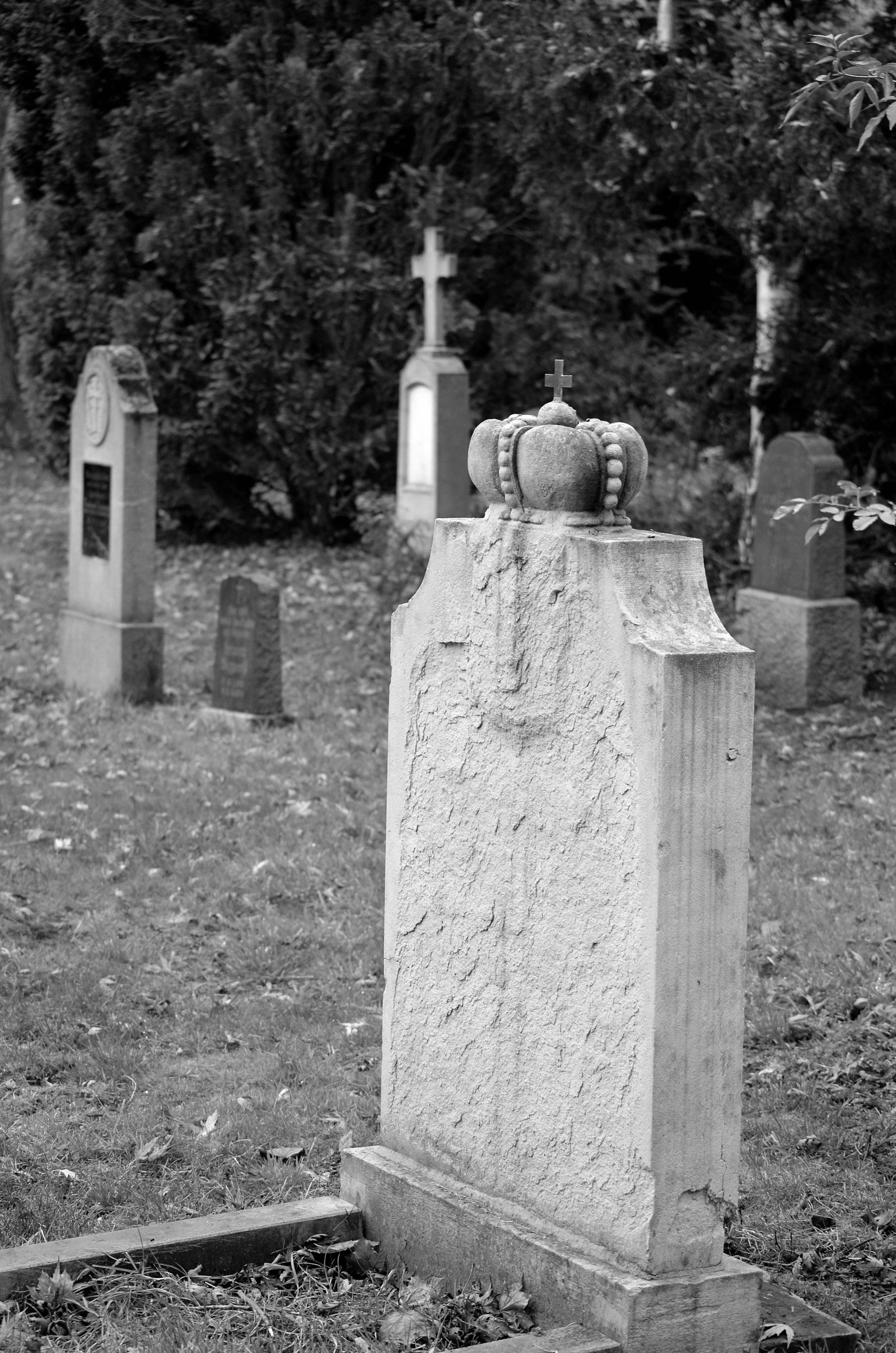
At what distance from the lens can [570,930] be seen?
3709 mm

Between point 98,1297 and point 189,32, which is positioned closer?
point 98,1297

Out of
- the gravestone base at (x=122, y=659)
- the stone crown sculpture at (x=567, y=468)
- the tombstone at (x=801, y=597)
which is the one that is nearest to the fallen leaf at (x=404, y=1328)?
the stone crown sculpture at (x=567, y=468)

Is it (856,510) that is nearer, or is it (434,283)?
(856,510)

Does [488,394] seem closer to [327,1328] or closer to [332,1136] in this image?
[332,1136]

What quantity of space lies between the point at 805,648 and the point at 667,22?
4808mm

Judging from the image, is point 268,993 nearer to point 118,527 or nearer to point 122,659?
point 122,659

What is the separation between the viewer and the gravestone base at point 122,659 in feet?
36.9

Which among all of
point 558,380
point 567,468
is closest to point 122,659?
point 558,380

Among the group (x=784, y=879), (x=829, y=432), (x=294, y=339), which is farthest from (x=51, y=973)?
(x=294, y=339)

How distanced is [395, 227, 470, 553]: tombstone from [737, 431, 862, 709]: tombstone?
4.46 meters

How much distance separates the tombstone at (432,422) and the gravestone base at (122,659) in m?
4.39

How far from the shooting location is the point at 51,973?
6.32 m

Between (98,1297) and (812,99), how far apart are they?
922 centimetres

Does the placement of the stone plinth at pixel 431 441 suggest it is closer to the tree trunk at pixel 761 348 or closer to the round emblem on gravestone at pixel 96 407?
the tree trunk at pixel 761 348
